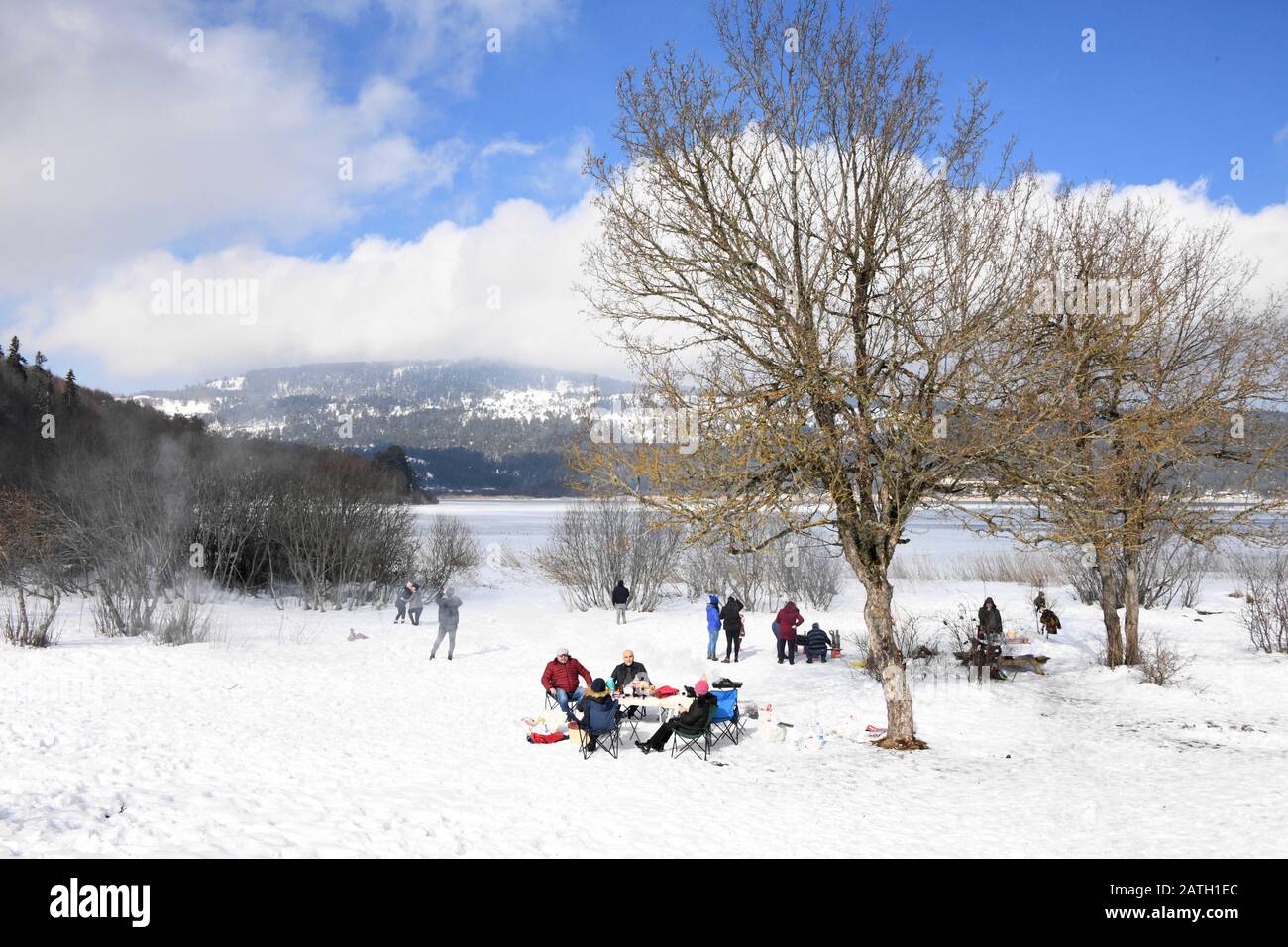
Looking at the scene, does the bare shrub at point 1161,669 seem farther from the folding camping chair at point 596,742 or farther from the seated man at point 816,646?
the folding camping chair at point 596,742

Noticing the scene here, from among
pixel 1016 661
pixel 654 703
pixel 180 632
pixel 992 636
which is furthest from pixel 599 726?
pixel 180 632

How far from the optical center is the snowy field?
787cm

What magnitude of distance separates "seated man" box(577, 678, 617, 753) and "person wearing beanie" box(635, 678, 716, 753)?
71 cm

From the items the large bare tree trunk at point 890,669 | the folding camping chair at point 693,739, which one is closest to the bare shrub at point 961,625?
the large bare tree trunk at point 890,669

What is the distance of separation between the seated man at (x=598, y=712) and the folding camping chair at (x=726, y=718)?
1.80m

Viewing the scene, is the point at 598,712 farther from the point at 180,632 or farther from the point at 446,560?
the point at 446,560

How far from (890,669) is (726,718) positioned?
275cm

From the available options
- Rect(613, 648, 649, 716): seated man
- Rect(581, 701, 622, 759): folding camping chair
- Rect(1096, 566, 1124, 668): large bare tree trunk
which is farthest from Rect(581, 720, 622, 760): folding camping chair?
Rect(1096, 566, 1124, 668): large bare tree trunk

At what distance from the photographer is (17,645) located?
63.1ft

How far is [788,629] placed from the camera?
2022 cm

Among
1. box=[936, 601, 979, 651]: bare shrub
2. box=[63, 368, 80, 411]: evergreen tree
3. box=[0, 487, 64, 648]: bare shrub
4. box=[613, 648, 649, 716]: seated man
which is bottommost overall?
box=[936, 601, 979, 651]: bare shrub

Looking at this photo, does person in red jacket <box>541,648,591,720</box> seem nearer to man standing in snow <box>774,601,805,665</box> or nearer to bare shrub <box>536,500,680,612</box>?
man standing in snow <box>774,601,805,665</box>

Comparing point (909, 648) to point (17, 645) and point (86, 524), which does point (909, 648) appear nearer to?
point (17, 645)

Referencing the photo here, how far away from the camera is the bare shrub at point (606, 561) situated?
34.7 m
